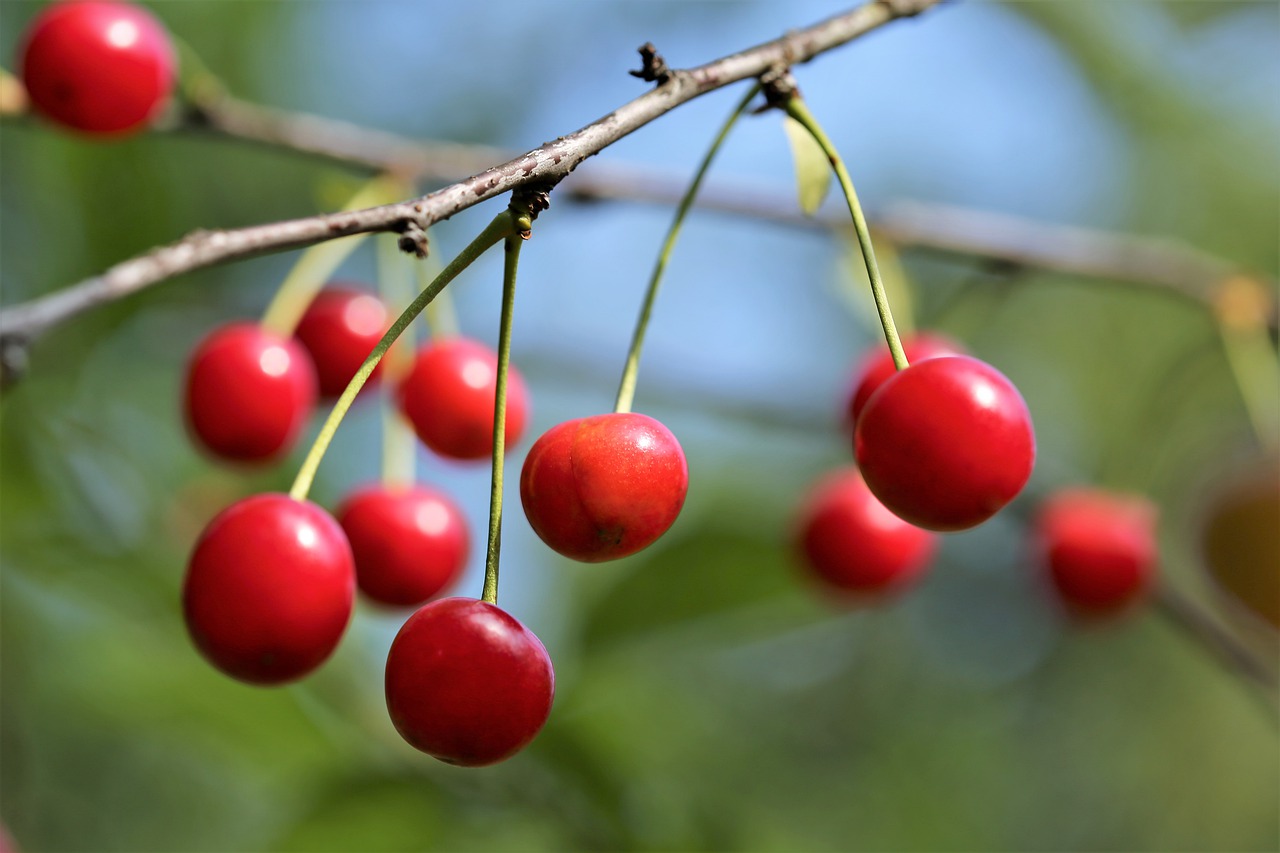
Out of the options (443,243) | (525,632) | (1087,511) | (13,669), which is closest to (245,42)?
(443,243)

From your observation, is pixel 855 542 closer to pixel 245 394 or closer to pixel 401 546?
pixel 401 546

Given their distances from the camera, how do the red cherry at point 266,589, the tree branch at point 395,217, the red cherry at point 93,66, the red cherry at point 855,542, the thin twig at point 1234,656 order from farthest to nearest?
the red cherry at point 855,542 < the thin twig at point 1234,656 < the red cherry at point 93,66 < the red cherry at point 266,589 < the tree branch at point 395,217

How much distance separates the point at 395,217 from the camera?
1.01 meters

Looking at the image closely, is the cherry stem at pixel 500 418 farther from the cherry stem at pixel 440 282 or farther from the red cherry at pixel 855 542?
the red cherry at pixel 855 542

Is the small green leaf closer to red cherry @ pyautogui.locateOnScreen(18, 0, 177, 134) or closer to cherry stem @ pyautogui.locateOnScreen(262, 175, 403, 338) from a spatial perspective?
cherry stem @ pyautogui.locateOnScreen(262, 175, 403, 338)

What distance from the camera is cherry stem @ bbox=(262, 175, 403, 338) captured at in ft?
6.77

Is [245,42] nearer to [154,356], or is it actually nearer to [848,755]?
[154,356]

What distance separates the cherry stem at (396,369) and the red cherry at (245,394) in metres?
0.18

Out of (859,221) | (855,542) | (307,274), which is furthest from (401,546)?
(855,542)

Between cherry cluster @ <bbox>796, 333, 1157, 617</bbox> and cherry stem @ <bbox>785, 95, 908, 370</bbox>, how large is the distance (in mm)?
35

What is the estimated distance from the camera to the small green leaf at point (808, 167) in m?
1.39

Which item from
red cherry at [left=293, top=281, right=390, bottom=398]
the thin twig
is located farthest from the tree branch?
the thin twig

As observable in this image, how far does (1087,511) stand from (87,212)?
2672 millimetres

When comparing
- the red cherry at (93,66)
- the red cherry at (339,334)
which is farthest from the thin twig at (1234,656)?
the red cherry at (93,66)
